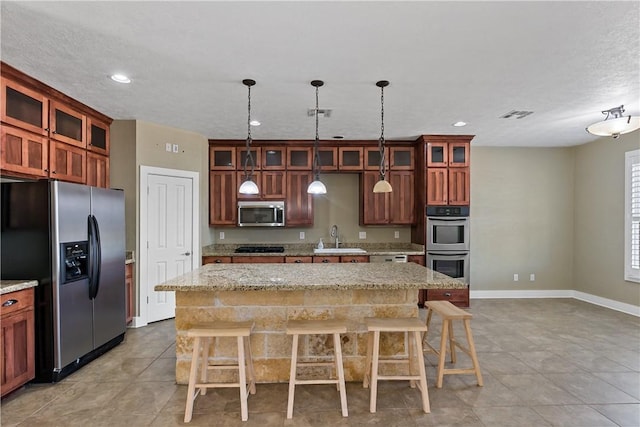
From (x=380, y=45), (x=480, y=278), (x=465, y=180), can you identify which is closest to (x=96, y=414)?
(x=380, y=45)

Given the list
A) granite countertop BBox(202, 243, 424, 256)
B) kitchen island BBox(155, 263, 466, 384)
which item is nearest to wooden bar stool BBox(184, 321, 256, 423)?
kitchen island BBox(155, 263, 466, 384)

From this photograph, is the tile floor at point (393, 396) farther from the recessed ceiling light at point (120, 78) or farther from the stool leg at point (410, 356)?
the recessed ceiling light at point (120, 78)

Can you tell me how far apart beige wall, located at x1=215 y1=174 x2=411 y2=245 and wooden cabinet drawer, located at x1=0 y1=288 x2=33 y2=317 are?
3464mm

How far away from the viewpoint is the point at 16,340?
101 inches

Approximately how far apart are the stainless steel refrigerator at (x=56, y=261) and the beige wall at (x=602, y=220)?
267 inches

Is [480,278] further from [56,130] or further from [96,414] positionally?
[56,130]

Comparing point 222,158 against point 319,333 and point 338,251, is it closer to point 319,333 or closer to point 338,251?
point 338,251

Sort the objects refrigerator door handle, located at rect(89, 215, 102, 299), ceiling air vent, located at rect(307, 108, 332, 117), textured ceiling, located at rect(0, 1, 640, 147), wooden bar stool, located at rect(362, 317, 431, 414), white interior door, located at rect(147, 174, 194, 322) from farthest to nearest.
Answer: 1. white interior door, located at rect(147, 174, 194, 322)
2. ceiling air vent, located at rect(307, 108, 332, 117)
3. refrigerator door handle, located at rect(89, 215, 102, 299)
4. wooden bar stool, located at rect(362, 317, 431, 414)
5. textured ceiling, located at rect(0, 1, 640, 147)

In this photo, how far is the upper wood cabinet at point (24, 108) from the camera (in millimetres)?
2785

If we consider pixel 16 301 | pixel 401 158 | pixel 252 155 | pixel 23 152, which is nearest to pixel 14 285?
pixel 16 301

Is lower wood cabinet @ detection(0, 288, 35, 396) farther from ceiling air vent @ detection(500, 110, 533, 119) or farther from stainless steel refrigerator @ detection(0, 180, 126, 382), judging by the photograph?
ceiling air vent @ detection(500, 110, 533, 119)

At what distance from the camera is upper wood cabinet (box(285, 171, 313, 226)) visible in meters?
5.42

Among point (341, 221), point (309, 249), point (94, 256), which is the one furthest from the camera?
point (341, 221)

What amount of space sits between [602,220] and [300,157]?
4.84 meters
